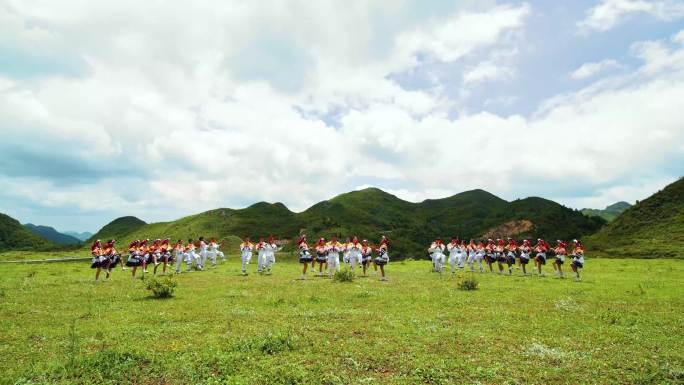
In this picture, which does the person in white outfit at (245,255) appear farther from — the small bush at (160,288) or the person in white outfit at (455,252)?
the person in white outfit at (455,252)

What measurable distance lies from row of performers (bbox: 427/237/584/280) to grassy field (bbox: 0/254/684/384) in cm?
902

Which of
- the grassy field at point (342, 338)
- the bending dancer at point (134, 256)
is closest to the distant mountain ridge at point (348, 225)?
the bending dancer at point (134, 256)

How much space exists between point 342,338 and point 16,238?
162550mm

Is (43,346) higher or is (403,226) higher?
(403,226)

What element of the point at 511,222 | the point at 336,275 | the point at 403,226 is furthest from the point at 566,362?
the point at 403,226

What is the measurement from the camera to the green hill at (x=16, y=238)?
13200cm

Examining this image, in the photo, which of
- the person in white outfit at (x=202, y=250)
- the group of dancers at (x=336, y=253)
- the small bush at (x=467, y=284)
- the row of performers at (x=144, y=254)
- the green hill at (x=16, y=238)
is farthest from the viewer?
the green hill at (x=16, y=238)

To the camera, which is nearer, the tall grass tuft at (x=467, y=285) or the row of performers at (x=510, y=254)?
the tall grass tuft at (x=467, y=285)

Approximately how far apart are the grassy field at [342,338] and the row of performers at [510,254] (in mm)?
9021

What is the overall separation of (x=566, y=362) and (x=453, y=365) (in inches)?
119

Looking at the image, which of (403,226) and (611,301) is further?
(403,226)

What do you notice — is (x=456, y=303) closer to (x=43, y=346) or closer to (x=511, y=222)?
(x=43, y=346)

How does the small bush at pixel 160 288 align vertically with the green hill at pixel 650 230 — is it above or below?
below

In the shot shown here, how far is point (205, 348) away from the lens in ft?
39.3
